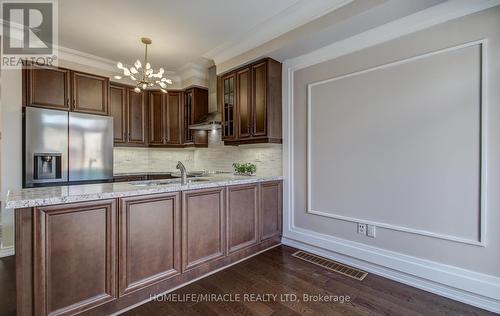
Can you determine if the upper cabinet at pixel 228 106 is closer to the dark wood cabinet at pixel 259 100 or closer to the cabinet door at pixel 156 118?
the dark wood cabinet at pixel 259 100

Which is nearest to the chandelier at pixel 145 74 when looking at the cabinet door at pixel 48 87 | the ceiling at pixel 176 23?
the ceiling at pixel 176 23

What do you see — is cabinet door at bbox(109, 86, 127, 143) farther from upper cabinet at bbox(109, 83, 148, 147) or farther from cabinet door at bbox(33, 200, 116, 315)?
cabinet door at bbox(33, 200, 116, 315)

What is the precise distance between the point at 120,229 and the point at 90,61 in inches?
135

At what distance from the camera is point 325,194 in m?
2.89

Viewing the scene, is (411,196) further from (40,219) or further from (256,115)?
(40,219)

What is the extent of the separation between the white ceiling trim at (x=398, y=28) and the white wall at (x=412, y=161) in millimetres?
37

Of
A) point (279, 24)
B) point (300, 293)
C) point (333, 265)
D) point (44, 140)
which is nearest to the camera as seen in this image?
point (300, 293)

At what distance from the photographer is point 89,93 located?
3.50 metres

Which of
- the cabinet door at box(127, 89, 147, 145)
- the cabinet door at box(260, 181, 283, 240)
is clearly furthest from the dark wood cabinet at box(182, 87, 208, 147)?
the cabinet door at box(260, 181, 283, 240)

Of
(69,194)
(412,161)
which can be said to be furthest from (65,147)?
(412,161)

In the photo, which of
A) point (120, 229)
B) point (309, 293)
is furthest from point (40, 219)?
point (309, 293)

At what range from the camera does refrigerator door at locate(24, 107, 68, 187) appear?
287 centimetres

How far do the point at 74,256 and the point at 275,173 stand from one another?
8.02ft

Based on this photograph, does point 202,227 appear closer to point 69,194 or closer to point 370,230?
point 69,194
